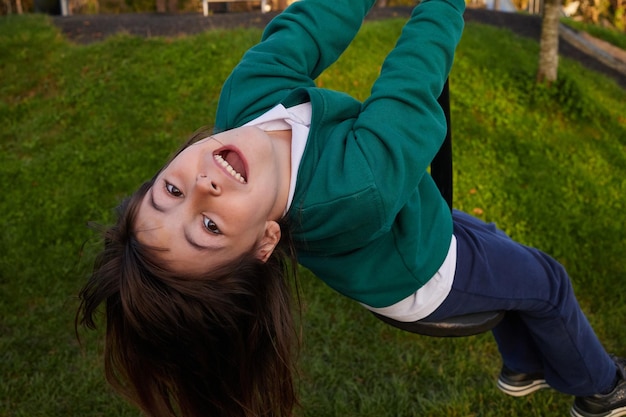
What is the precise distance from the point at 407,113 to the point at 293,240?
17.9 inches

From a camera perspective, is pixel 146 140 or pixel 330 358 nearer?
pixel 330 358

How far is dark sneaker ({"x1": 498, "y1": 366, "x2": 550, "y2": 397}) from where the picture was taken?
8.31 feet

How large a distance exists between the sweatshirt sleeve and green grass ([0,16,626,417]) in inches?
67.5

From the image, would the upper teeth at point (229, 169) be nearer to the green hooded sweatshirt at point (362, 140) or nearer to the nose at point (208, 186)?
the nose at point (208, 186)

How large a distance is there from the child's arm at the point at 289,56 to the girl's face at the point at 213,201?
24cm

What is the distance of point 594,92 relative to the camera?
6469 mm

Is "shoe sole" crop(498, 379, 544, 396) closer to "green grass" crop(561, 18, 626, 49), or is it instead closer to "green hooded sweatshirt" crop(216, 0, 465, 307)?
"green hooded sweatshirt" crop(216, 0, 465, 307)

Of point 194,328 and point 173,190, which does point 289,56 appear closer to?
point 173,190

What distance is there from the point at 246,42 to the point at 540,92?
2.70m

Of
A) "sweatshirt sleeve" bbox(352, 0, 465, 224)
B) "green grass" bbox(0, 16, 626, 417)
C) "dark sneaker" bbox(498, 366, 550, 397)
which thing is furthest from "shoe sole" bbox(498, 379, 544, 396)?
"sweatshirt sleeve" bbox(352, 0, 465, 224)

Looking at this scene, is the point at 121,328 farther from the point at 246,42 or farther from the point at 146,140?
the point at 246,42

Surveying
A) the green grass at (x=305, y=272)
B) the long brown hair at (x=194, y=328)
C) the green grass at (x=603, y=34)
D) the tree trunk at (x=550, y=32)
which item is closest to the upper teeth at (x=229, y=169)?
the long brown hair at (x=194, y=328)

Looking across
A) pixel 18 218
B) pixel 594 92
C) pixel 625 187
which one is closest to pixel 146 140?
pixel 18 218

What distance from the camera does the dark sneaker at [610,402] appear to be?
7.79ft
